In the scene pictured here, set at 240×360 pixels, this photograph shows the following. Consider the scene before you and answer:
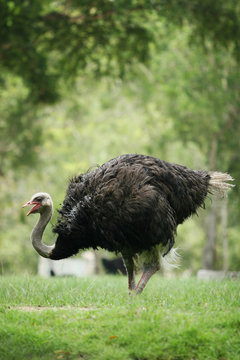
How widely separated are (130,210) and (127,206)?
0.22ft

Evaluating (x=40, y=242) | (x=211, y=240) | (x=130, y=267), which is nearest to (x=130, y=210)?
(x=130, y=267)

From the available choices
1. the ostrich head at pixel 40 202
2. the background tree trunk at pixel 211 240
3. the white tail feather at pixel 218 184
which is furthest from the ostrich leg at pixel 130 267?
the background tree trunk at pixel 211 240

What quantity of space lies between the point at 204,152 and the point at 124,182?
12425 mm

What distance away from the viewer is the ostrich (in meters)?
7.13

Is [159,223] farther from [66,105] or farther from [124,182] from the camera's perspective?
[66,105]

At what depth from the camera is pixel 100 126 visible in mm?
29094

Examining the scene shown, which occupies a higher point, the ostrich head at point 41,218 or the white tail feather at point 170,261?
the ostrich head at point 41,218

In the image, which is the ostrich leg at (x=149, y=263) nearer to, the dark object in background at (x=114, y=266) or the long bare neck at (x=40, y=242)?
the long bare neck at (x=40, y=242)

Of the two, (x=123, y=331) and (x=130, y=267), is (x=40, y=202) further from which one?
(x=123, y=331)

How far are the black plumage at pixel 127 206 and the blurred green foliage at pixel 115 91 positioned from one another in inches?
211

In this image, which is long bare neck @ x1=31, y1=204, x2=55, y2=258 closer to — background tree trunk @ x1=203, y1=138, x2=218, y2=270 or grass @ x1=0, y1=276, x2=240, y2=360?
grass @ x1=0, y1=276, x2=240, y2=360

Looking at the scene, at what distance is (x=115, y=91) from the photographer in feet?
90.6

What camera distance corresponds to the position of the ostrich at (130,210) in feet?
23.4

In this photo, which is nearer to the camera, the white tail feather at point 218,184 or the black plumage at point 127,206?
the black plumage at point 127,206
